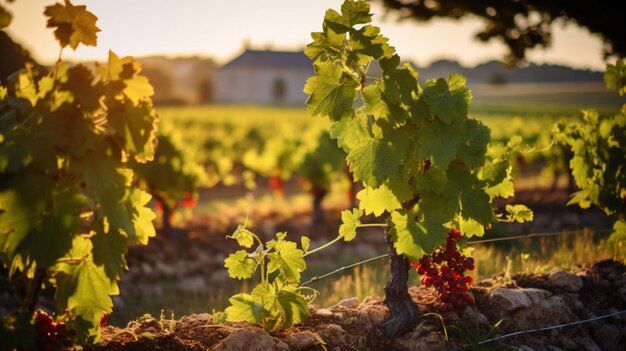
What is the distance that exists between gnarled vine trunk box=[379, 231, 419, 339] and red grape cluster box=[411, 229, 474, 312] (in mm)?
160

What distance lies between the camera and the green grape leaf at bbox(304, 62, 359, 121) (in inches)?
141

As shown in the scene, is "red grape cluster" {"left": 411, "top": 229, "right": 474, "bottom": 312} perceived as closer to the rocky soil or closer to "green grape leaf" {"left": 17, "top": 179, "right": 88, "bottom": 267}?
the rocky soil

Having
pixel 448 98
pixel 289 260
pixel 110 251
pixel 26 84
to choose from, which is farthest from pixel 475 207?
pixel 26 84

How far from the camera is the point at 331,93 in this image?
11.8 ft

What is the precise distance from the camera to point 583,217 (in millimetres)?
11750

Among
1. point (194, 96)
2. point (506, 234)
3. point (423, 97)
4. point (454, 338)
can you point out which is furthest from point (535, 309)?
point (194, 96)

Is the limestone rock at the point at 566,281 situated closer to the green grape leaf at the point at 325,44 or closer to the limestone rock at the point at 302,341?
A: the limestone rock at the point at 302,341

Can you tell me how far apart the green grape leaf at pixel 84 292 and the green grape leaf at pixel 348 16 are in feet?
5.97

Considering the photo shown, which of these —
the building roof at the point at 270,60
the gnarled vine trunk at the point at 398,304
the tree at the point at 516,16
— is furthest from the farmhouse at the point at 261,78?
the gnarled vine trunk at the point at 398,304

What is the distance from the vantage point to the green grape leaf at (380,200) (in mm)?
3744

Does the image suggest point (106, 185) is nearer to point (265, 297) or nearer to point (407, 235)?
point (265, 297)

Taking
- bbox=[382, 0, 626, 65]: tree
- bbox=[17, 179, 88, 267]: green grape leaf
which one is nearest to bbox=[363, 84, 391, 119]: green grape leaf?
bbox=[17, 179, 88, 267]: green grape leaf

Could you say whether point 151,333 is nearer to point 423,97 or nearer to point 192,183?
point 423,97

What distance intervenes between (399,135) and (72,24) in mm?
1903
